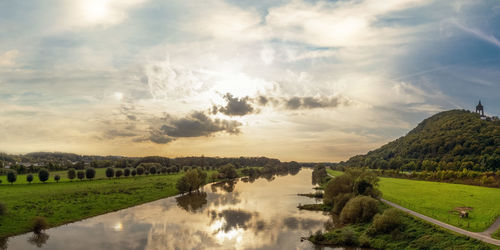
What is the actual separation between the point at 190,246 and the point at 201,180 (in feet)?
198

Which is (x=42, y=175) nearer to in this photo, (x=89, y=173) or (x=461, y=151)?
(x=89, y=173)

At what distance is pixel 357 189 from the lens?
56.1 meters

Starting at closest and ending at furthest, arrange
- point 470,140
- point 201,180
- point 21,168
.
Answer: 1. point 201,180
2. point 21,168
3. point 470,140

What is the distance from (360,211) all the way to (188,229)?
2689cm

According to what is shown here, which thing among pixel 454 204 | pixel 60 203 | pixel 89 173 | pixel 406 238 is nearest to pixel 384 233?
pixel 406 238

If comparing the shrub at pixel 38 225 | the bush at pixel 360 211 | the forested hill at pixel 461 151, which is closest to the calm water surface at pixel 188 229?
the shrub at pixel 38 225

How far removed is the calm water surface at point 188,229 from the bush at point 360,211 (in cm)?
462

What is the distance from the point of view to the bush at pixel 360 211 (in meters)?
46.5

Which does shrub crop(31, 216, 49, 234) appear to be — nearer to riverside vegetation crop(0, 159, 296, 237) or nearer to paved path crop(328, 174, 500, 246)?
riverside vegetation crop(0, 159, 296, 237)

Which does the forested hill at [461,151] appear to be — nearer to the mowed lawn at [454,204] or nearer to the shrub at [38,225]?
the mowed lawn at [454,204]

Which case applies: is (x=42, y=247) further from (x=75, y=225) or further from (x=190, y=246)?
(x=190, y=246)

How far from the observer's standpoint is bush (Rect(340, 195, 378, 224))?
46.5 m

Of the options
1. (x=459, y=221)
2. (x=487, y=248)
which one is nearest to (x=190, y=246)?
(x=487, y=248)

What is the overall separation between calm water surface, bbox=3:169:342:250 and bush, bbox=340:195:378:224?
4624 mm
